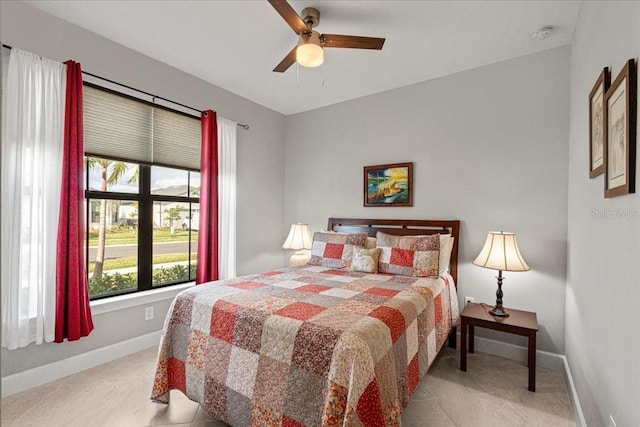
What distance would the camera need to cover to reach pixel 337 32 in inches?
109

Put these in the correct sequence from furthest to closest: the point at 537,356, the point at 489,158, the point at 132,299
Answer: the point at 489,158, the point at 132,299, the point at 537,356

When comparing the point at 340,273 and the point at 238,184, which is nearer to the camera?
the point at 340,273

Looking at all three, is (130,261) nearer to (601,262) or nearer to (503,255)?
(503,255)

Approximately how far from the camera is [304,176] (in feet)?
15.0

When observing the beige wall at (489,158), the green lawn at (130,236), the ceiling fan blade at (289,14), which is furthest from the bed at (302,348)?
the ceiling fan blade at (289,14)

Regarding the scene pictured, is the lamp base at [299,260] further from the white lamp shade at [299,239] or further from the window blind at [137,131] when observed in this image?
the window blind at [137,131]

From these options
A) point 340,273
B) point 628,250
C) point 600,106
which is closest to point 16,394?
point 340,273

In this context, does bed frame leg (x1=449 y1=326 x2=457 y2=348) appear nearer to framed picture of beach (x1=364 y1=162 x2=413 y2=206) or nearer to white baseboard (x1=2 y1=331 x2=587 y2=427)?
white baseboard (x1=2 y1=331 x2=587 y2=427)

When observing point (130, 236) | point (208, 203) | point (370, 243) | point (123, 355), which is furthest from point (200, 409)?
point (370, 243)

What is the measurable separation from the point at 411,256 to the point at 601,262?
145 cm

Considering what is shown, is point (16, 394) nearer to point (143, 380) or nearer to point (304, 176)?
point (143, 380)

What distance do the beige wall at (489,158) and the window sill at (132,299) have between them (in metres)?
2.14

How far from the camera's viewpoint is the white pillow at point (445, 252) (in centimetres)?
304

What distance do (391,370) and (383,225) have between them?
2129mm
